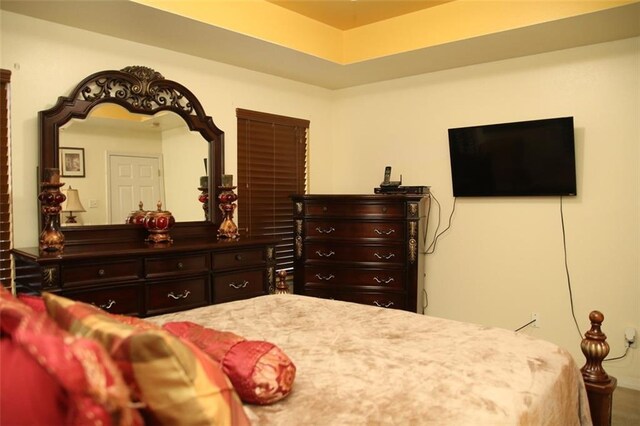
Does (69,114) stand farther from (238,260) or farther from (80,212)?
(238,260)

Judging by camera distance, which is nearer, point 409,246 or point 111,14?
point 111,14

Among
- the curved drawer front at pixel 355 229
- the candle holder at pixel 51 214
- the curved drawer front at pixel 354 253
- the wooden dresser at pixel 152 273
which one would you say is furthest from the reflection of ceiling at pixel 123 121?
the curved drawer front at pixel 354 253

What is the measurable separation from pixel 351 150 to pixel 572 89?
2075 millimetres

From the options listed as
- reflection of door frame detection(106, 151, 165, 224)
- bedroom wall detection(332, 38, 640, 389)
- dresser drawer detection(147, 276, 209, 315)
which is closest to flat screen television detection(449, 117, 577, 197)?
bedroom wall detection(332, 38, 640, 389)

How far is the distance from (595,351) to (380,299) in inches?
82.9

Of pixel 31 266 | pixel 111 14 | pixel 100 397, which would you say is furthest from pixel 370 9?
pixel 100 397

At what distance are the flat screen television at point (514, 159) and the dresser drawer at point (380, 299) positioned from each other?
3.50ft

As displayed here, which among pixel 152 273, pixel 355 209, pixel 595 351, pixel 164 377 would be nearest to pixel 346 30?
pixel 355 209

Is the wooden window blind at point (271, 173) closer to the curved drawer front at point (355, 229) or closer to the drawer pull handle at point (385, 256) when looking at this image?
the curved drawer front at point (355, 229)

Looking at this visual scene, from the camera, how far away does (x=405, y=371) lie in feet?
4.79

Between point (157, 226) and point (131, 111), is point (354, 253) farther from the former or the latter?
point (131, 111)

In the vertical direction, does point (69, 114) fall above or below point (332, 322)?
above

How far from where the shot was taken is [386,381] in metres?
1.38

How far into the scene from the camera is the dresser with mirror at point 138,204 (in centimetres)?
269
